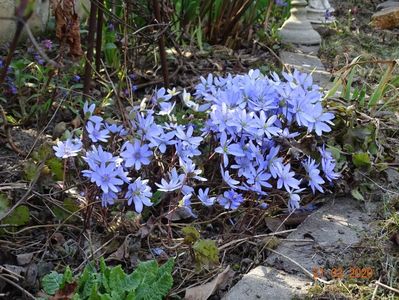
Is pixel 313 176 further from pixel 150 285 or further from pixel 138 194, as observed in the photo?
pixel 150 285

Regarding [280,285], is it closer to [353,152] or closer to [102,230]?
[102,230]

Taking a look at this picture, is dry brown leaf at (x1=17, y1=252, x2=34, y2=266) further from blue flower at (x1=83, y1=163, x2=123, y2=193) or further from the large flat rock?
the large flat rock

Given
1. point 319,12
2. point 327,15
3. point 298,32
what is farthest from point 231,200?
point 319,12

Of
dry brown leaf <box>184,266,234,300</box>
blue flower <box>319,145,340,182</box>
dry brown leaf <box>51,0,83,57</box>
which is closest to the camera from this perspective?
dry brown leaf <box>184,266,234,300</box>

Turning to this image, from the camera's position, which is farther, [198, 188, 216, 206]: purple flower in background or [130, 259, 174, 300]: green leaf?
[198, 188, 216, 206]: purple flower in background

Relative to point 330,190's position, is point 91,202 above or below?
above

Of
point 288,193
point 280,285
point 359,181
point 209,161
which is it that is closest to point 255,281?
point 280,285
